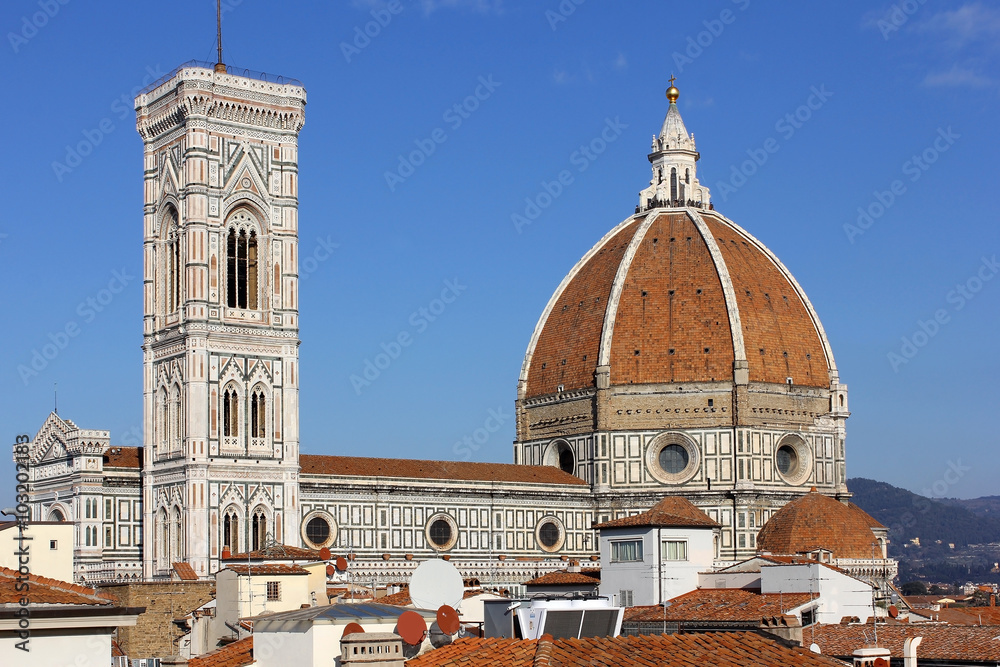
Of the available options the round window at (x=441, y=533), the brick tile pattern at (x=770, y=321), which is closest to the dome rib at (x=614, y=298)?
the brick tile pattern at (x=770, y=321)

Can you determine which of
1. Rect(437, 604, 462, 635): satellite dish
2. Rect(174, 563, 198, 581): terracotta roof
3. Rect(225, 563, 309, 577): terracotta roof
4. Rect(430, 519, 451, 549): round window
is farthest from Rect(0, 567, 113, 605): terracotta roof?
Rect(430, 519, 451, 549): round window

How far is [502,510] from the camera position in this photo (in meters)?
75.6

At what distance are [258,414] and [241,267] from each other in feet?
19.2

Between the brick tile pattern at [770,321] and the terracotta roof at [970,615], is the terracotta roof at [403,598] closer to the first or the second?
the terracotta roof at [970,615]

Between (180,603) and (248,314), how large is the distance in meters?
16.6

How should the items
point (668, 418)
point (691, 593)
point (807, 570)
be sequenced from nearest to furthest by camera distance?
1. point (807, 570)
2. point (691, 593)
3. point (668, 418)

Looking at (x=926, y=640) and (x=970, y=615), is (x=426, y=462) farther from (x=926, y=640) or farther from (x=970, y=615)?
(x=926, y=640)

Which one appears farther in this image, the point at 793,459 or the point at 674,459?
the point at 793,459

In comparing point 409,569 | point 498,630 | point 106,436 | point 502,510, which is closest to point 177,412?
point 106,436

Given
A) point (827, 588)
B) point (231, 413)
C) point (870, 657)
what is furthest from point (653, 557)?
point (870, 657)

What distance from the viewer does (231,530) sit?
62969 millimetres

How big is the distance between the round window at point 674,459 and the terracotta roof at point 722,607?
32.3 meters

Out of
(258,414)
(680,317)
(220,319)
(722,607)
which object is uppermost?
(680,317)

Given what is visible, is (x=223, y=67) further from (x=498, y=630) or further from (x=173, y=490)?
(x=498, y=630)
